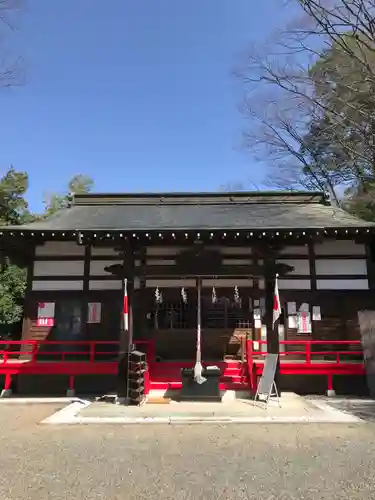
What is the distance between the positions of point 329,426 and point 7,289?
1747 cm

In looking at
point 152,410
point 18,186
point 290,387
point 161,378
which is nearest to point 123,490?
point 152,410

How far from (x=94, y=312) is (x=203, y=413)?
5.37 meters

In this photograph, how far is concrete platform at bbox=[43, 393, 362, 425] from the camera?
7.67 metres

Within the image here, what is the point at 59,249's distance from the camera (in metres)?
12.6

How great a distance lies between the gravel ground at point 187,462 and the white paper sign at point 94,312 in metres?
4.71

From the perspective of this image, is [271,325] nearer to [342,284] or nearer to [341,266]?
[342,284]

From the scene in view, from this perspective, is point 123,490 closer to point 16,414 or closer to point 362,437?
point 362,437

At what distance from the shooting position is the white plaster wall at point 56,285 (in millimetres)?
12367

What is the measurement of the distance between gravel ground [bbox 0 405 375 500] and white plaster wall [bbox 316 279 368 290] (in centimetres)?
527

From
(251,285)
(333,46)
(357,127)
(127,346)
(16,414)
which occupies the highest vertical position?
(333,46)

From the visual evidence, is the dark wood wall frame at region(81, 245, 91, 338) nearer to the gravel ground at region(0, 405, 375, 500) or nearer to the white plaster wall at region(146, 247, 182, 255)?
the white plaster wall at region(146, 247, 182, 255)

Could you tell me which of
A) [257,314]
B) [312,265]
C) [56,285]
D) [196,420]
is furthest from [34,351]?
[312,265]

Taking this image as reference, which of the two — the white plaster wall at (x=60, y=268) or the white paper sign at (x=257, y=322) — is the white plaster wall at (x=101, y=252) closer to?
the white plaster wall at (x=60, y=268)

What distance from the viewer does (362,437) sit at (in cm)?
654
